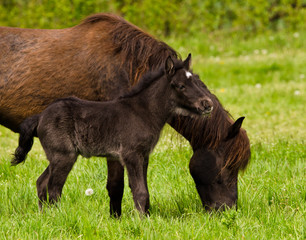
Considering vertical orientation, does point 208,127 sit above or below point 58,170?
above

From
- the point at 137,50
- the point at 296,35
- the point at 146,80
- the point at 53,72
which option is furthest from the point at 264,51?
the point at 146,80

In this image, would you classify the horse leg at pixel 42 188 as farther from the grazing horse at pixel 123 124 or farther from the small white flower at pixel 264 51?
the small white flower at pixel 264 51

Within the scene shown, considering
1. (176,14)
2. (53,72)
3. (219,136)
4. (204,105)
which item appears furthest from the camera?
(176,14)

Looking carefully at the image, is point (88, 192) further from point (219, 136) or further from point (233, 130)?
point (233, 130)

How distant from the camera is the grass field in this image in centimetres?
403

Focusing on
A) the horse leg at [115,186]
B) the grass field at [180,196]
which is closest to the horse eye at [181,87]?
the grass field at [180,196]

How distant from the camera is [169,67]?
166 inches

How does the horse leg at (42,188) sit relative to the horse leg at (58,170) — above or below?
below

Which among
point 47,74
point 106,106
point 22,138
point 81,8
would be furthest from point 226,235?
point 81,8

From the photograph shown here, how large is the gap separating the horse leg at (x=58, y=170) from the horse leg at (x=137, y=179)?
0.44 metres

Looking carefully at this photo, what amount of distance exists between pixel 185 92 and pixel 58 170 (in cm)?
115

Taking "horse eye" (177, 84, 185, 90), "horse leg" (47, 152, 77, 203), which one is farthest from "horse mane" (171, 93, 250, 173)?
"horse leg" (47, 152, 77, 203)

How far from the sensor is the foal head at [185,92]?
4.14 meters

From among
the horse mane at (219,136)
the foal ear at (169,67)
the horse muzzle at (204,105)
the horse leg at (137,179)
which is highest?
the foal ear at (169,67)
